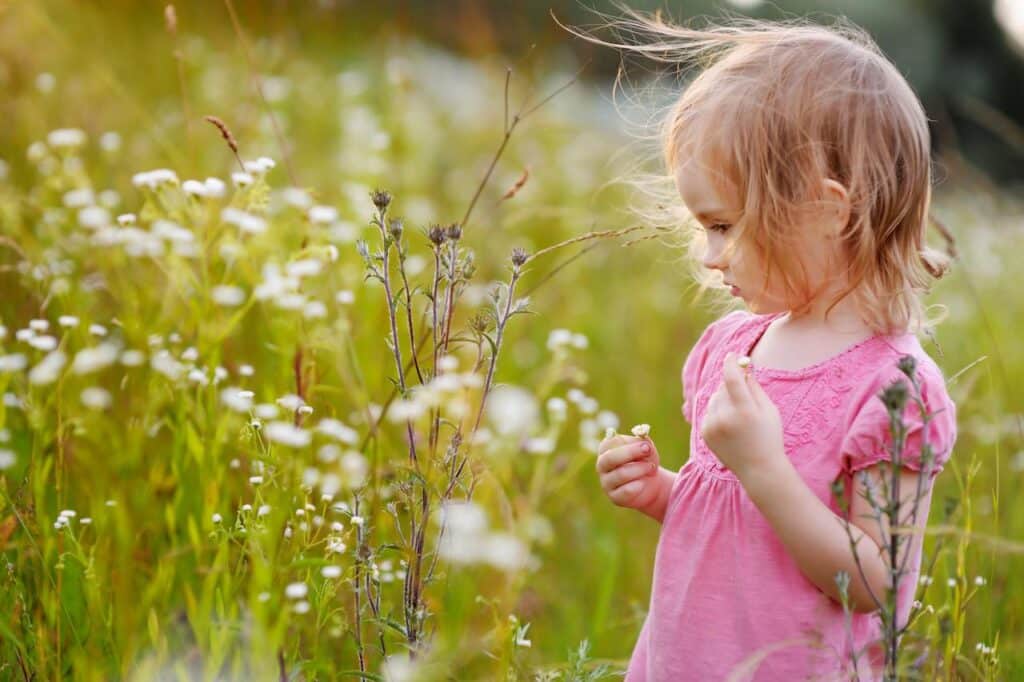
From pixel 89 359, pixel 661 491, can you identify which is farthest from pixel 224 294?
pixel 661 491

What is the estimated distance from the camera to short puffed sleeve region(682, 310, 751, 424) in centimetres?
171

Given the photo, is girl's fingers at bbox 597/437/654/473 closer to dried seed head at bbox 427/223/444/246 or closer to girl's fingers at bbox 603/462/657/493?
girl's fingers at bbox 603/462/657/493

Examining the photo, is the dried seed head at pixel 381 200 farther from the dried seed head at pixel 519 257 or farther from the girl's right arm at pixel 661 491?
the girl's right arm at pixel 661 491

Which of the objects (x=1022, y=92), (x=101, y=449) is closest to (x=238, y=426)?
(x=101, y=449)

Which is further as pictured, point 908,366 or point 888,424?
point 888,424

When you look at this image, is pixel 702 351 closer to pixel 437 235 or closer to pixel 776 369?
pixel 776 369

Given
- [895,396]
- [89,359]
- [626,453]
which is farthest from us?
[89,359]

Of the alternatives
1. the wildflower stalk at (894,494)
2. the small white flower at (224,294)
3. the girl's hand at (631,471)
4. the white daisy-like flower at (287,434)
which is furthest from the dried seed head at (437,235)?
the small white flower at (224,294)

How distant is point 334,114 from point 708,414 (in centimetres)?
488

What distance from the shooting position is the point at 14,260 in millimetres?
2848

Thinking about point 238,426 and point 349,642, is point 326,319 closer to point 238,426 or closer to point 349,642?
point 238,426

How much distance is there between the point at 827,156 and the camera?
57.4 inches

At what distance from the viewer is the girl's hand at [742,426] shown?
1.34 m

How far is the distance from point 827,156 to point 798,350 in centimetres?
26
